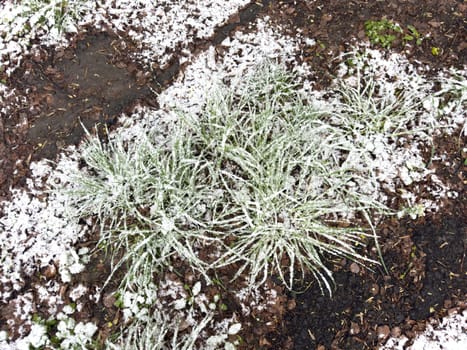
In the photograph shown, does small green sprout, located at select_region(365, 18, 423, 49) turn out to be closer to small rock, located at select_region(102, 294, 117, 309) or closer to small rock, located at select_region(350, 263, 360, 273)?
small rock, located at select_region(350, 263, 360, 273)

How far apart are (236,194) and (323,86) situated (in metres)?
0.77

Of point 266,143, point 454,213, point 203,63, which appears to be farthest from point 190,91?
point 454,213

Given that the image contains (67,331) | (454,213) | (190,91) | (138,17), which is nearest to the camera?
(67,331)

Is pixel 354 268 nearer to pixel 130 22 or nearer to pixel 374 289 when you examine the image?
pixel 374 289

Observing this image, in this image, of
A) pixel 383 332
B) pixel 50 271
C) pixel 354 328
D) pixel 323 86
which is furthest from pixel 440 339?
pixel 50 271

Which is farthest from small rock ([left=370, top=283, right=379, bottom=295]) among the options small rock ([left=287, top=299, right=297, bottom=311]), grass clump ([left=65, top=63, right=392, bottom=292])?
small rock ([left=287, top=299, right=297, bottom=311])

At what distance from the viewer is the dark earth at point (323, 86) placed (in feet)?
6.24

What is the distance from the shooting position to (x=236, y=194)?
1952 millimetres

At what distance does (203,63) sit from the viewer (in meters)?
2.34

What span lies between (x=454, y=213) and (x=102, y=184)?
1.64 metres

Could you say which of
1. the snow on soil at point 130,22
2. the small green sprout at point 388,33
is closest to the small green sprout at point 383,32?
the small green sprout at point 388,33

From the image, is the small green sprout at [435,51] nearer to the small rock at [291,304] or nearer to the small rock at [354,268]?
the small rock at [354,268]

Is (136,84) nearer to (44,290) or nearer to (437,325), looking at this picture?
(44,290)

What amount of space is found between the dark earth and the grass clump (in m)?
0.14
